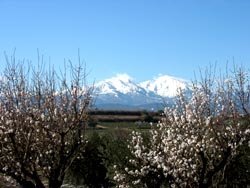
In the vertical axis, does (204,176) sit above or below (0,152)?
below

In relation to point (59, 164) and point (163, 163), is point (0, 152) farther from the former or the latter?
point (163, 163)

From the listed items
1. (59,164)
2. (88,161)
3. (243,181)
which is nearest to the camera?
(59,164)

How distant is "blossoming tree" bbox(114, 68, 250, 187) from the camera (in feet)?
57.8

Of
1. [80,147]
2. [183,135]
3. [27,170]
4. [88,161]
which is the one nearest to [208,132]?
[183,135]

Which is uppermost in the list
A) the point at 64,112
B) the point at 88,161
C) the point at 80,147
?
the point at 64,112

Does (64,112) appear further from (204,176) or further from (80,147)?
(204,176)

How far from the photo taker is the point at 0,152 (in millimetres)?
17156

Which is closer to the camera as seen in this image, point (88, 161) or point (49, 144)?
point (49, 144)

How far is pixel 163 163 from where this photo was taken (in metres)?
17.8

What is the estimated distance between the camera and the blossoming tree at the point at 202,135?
57.8ft

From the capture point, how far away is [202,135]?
1820 centimetres

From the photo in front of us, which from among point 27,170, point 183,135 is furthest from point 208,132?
point 27,170

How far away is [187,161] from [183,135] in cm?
100

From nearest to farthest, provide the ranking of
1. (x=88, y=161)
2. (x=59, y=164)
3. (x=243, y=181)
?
(x=59, y=164) → (x=243, y=181) → (x=88, y=161)
